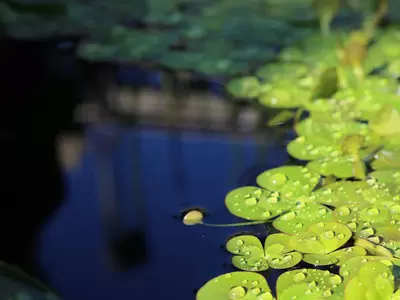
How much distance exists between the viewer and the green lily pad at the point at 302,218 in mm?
962

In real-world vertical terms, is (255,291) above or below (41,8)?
below

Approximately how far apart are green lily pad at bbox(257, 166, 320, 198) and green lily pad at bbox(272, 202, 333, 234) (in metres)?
0.05

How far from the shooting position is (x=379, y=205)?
1.01 m

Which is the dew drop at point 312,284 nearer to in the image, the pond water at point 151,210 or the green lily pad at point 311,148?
the pond water at point 151,210

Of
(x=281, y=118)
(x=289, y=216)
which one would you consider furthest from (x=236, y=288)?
(x=281, y=118)

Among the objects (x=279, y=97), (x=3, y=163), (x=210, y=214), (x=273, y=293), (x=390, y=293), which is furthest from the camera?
(x=279, y=97)

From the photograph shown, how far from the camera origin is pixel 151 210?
45.8 inches

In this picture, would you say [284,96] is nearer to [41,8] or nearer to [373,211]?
[373,211]

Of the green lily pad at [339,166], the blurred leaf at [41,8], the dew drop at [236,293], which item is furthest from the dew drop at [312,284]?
the blurred leaf at [41,8]

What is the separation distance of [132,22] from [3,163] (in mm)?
988

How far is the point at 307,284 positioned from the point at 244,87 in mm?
891

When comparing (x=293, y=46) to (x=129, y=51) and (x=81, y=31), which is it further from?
(x=81, y=31)

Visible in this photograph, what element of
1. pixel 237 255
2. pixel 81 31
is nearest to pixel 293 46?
pixel 81 31

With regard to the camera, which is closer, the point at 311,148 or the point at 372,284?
the point at 372,284
